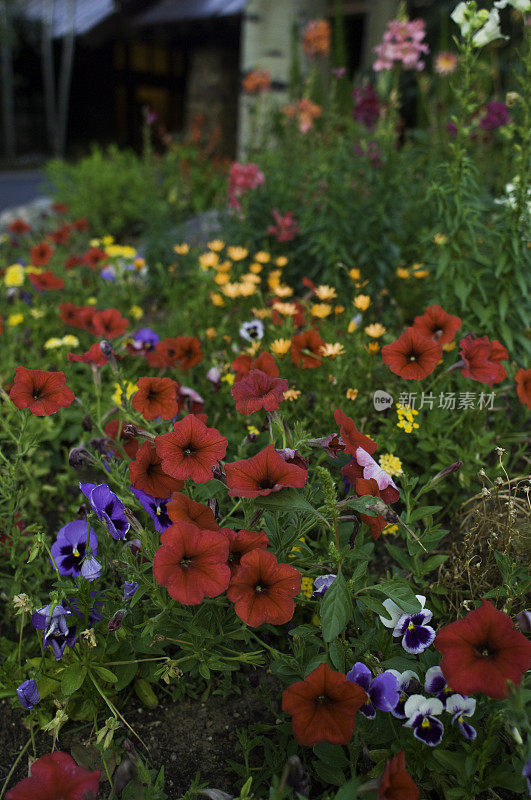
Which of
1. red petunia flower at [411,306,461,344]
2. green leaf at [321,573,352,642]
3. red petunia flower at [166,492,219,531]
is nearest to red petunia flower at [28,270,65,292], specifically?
red petunia flower at [411,306,461,344]

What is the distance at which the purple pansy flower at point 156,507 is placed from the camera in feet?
4.97

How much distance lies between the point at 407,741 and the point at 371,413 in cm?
124

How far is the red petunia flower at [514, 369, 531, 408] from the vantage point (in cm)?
184

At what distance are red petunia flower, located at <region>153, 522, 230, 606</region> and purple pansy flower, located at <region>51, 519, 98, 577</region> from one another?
43cm

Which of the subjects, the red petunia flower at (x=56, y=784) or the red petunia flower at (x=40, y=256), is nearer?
the red petunia flower at (x=56, y=784)

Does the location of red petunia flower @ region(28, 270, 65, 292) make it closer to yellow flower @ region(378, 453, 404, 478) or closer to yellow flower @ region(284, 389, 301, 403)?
yellow flower @ region(284, 389, 301, 403)

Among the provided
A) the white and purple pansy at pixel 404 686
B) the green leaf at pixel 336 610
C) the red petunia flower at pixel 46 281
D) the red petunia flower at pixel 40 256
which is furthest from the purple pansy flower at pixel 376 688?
the red petunia flower at pixel 40 256

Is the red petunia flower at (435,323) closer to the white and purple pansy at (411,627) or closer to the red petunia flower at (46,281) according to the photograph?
the white and purple pansy at (411,627)

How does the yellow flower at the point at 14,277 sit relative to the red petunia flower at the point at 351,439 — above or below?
below

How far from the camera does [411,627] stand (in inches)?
56.0

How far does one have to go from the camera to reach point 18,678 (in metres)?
1.65

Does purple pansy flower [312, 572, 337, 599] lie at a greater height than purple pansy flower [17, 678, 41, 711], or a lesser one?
greater

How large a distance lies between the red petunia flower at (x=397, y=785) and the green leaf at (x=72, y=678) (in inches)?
30.1

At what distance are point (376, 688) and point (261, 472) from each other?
21.2 inches
